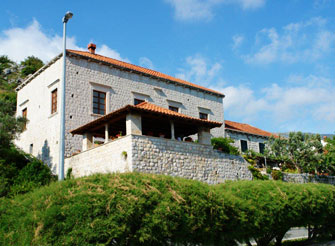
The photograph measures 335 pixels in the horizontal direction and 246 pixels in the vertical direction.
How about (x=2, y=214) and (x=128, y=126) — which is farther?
(x=128, y=126)

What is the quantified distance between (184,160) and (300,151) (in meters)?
11.4

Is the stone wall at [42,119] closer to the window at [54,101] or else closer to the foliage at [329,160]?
the window at [54,101]

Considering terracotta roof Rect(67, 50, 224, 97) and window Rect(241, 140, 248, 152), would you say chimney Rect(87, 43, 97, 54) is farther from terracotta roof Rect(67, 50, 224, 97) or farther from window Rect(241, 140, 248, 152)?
window Rect(241, 140, 248, 152)

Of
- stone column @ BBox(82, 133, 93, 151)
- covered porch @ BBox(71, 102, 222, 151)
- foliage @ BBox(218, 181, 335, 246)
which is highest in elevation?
covered porch @ BBox(71, 102, 222, 151)

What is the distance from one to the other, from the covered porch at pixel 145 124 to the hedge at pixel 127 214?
7.59m

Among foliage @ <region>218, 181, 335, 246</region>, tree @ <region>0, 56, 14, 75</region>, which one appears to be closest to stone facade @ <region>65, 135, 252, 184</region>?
foliage @ <region>218, 181, 335, 246</region>

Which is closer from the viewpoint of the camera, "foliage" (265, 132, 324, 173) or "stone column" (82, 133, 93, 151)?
"stone column" (82, 133, 93, 151)

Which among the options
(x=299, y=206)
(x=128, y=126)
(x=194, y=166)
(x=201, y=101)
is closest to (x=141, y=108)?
(x=128, y=126)

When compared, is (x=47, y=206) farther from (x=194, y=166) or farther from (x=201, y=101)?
(x=201, y=101)

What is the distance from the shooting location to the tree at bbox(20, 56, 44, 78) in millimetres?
46844

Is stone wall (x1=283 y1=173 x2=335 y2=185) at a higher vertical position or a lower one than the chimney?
lower

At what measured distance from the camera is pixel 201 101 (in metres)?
28.1

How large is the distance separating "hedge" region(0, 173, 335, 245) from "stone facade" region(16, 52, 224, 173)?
13.0 metres

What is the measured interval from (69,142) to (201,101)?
40.6ft
